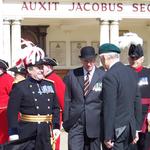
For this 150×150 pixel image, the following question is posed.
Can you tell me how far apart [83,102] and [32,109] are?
1219 mm

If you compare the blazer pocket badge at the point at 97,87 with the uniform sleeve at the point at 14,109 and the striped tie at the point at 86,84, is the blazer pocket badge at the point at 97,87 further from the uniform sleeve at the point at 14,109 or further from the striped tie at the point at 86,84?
the uniform sleeve at the point at 14,109

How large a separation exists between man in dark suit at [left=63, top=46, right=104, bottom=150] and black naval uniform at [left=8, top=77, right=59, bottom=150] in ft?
3.17

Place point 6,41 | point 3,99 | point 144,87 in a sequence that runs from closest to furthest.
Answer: point 144,87
point 3,99
point 6,41

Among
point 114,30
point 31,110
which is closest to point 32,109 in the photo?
point 31,110

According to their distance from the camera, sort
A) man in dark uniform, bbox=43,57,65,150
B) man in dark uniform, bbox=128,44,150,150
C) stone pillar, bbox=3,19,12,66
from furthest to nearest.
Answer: stone pillar, bbox=3,19,12,66
man in dark uniform, bbox=43,57,65,150
man in dark uniform, bbox=128,44,150,150

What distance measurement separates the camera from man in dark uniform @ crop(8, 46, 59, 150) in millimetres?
7020

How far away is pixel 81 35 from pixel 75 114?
13803 mm

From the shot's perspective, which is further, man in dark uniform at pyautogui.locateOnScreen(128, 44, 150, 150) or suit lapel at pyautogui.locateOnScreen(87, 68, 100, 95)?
man in dark uniform at pyautogui.locateOnScreen(128, 44, 150, 150)

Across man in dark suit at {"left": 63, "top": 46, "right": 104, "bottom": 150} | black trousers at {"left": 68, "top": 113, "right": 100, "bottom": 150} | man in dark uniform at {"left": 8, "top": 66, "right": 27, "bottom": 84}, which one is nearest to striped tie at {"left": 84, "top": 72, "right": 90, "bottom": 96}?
man in dark suit at {"left": 63, "top": 46, "right": 104, "bottom": 150}

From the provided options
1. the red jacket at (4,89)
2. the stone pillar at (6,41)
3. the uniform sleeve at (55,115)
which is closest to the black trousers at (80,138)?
the uniform sleeve at (55,115)

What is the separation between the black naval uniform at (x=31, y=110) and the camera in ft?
23.0

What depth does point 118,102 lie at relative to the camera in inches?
283

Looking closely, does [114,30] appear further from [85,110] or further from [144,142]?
[85,110]

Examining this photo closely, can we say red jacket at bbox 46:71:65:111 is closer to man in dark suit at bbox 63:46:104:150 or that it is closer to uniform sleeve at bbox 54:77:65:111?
uniform sleeve at bbox 54:77:65:111
